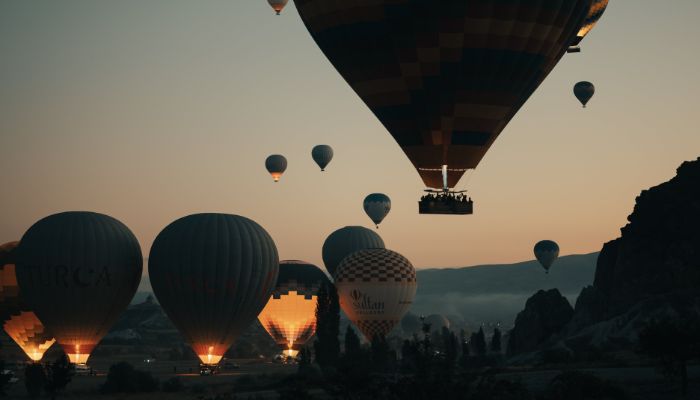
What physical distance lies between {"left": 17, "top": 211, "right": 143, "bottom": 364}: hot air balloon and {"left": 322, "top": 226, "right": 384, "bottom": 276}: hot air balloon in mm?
48137

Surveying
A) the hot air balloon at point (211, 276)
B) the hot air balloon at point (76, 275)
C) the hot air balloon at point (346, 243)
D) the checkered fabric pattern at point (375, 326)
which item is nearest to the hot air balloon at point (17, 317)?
the hot air balloon at point (76, 275)

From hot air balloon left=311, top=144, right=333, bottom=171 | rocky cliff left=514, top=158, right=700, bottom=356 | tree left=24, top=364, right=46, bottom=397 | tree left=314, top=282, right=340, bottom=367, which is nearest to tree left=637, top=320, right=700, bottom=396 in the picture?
tree left=24, top=364, right=46, bottom=397

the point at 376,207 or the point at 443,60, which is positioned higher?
the point at 376,207

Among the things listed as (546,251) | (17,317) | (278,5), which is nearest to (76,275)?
(17,317)

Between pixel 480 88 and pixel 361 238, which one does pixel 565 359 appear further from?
pixel 361 238

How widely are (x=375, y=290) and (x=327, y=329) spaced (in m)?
10.7

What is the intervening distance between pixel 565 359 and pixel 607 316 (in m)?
26.1

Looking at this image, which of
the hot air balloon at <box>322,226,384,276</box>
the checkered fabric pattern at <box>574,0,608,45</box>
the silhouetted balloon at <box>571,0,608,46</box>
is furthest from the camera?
the hot air balloon at <box>322,226,384,276</box>

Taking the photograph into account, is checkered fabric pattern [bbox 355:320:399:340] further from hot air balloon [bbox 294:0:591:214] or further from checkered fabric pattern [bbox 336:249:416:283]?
hot air balloon [bbox 294:0:591:214]

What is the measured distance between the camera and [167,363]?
112 meters

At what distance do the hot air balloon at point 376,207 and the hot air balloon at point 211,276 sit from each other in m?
42.3

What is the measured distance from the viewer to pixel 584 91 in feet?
308

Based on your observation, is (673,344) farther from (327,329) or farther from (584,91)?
(584,91)

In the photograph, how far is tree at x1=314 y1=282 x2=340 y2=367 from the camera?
283 feet
